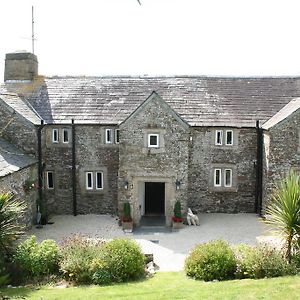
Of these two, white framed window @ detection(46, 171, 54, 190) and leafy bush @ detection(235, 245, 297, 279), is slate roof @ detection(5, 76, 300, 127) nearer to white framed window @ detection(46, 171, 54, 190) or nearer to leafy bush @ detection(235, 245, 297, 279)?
white framed window @ detection(46, 171, 54, 190)

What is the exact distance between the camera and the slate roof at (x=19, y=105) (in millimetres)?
24797

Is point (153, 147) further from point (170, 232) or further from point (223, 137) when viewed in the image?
point (223, 137)

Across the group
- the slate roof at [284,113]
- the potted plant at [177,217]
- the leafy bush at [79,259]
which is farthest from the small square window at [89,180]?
the slate roof at [284,113]

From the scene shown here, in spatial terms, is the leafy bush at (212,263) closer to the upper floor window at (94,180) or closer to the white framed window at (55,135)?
the upper floor window at (94,180)

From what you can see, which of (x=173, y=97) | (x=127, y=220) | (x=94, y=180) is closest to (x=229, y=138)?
(x=173, y=97)

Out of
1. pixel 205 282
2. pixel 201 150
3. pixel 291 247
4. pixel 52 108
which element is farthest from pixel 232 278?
pixel 52 108

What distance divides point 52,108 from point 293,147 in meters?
14.8

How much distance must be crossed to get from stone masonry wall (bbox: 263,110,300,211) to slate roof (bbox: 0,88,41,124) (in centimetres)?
1383

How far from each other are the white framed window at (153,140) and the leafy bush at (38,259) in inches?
341

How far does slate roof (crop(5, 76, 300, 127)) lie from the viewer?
25.2 meters

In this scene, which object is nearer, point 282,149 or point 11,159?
point 11,159

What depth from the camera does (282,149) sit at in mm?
22922
